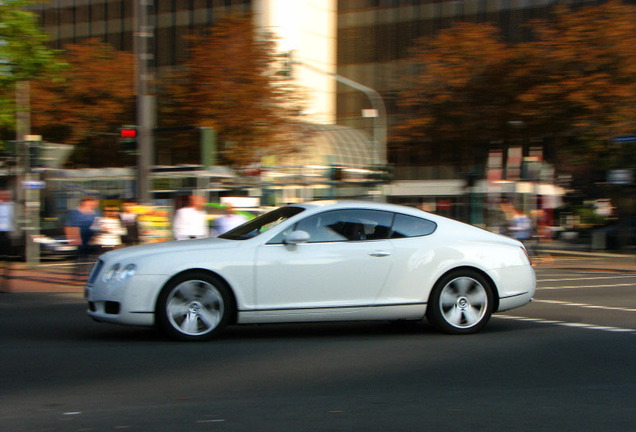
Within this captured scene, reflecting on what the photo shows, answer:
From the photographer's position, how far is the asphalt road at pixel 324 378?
5.63 m

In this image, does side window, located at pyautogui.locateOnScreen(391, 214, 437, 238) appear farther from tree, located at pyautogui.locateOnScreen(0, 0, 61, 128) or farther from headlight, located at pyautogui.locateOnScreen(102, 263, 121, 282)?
tree, located at pyautogui.locateOnScreen(0, 0, 61, 128)

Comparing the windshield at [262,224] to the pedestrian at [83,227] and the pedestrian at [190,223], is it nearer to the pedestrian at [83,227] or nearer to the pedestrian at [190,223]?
the pedestrian at [190,223]

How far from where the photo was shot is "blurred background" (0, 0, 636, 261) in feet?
68.3

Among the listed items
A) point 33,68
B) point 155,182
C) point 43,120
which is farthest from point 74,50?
point 33,68

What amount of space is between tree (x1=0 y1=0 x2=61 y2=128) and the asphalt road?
8.88 meters

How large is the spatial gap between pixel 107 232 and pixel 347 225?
891cm

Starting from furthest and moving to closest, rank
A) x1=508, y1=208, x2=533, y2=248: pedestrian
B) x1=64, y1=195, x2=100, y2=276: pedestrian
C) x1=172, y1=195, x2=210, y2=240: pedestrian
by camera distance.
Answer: x1=508, y1=208, x2=533, y2=248: pedestrian → x1=64, y1=195, x2=100, y2=276: pedestrian → x1=172, y1=195, x2=210, y2=240: pedestrian

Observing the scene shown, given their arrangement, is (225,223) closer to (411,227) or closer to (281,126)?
(411,227)

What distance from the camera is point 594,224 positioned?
3469 centimetres

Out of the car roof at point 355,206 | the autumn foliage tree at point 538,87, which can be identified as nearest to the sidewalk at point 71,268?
the autumn foliage tree at point 538,87

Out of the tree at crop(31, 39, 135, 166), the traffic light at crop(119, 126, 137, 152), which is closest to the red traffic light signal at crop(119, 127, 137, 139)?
the traffic light at crop(119, 126, 137, 152)

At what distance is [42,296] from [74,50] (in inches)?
926

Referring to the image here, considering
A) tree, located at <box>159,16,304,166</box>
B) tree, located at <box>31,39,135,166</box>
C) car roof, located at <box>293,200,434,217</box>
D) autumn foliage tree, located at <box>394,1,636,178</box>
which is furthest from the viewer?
tree, located at <box>31,39,135,166</box>

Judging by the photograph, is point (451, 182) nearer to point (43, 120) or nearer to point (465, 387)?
point (43, 120)
